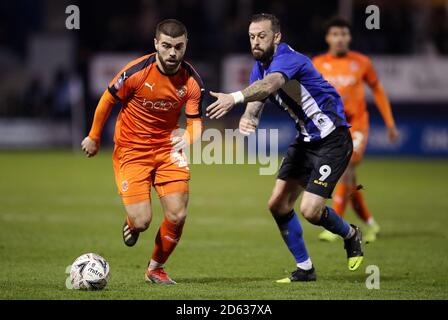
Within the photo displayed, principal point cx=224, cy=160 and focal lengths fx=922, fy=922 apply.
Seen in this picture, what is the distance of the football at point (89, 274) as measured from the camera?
7.54m

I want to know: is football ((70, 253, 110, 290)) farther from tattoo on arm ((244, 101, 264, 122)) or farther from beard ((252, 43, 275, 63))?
beard ((252, 43, 275, 63))

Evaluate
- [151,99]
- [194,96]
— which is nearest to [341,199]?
[194,96]

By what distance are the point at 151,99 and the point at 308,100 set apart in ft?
4.59

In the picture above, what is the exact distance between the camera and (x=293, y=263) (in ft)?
31.5

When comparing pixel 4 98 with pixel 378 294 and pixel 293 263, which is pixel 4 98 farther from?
pixel 378 294

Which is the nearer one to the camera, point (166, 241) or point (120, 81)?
point (120, 81)

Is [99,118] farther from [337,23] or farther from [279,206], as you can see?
[337,23]

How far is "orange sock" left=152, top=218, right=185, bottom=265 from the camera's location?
8.20m

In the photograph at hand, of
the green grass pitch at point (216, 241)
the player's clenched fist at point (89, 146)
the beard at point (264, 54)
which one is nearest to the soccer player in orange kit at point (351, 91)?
the green grass pitch at point (216, 241)

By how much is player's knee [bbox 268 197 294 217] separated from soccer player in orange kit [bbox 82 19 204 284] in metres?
0.84

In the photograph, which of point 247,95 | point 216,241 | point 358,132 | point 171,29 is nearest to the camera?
point 247,95

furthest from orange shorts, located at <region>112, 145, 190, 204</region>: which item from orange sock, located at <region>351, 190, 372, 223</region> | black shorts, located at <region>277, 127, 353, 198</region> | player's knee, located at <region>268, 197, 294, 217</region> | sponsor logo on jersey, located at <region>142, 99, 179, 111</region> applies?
orange sock, located at <region>351, 190, 372, 223</region>

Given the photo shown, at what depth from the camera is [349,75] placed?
38.3ft

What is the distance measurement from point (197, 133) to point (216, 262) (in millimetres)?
1900
